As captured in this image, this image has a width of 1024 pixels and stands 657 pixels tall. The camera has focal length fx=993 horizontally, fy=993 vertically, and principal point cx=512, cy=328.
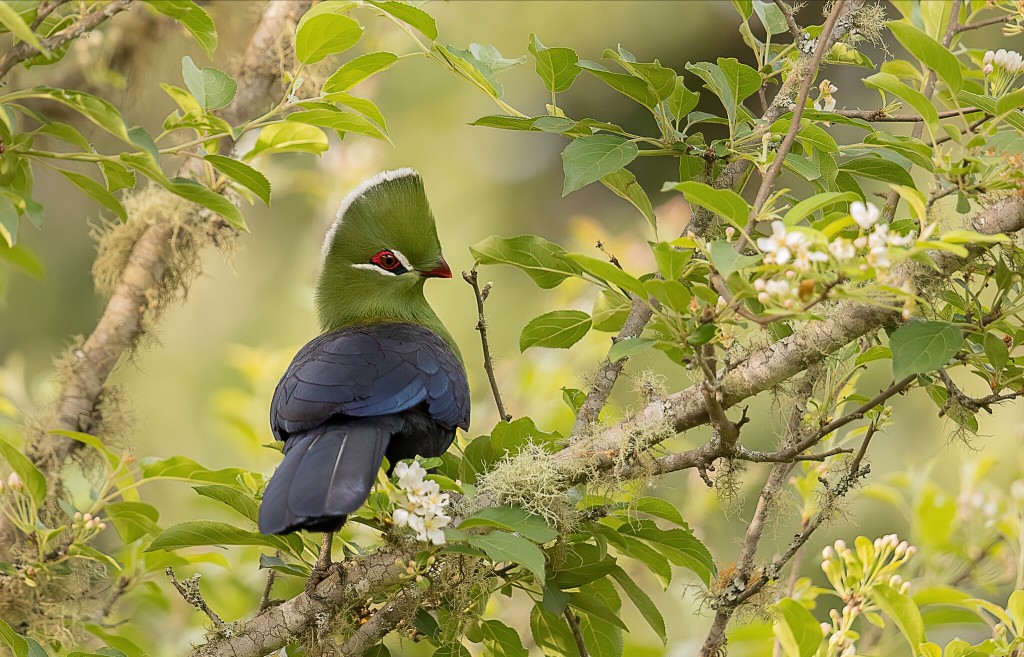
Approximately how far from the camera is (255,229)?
20.2 feet

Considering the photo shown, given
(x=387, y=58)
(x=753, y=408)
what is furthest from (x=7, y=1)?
(x=753, y=408)

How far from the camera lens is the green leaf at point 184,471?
5.82 ft

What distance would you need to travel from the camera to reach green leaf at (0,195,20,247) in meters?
1.46

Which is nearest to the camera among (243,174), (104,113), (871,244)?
(871,244)

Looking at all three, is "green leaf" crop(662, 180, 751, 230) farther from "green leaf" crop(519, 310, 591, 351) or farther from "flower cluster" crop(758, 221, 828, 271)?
"green leaf" crop(519, 310, 591, 351)

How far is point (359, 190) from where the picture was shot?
2.28 m

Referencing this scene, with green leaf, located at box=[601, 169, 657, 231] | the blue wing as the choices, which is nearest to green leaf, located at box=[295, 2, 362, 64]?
green leaf, located at box=[601, 169, 657, 231]

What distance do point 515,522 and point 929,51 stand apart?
827mm

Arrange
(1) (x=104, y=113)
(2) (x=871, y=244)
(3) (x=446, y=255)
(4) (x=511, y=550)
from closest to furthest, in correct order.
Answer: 1. (2) (x=871, y=244)
2. (4) (x=511, y=550)
3. (1) (x=104, y=113)
4. (3) (x=446, y=255)

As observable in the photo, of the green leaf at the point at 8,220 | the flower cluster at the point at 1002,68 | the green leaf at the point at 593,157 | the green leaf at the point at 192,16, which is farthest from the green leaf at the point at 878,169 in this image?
the green leaf at the point at 8,220

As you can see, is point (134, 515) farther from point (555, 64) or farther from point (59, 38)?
point (555, 64)

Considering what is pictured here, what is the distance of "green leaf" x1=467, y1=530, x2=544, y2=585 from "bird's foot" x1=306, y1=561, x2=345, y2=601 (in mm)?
291

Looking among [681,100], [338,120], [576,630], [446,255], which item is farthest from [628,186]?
[446,255]

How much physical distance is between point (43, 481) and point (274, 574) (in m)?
0.45
